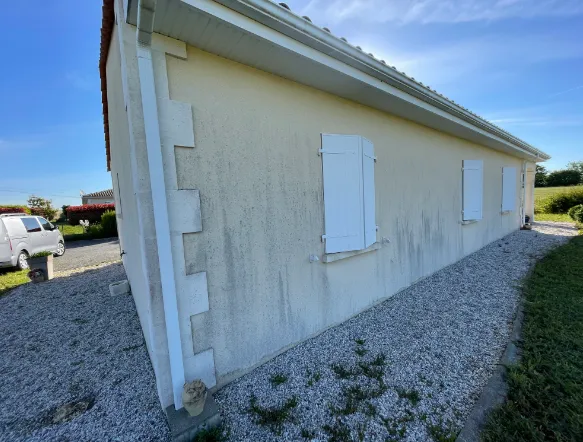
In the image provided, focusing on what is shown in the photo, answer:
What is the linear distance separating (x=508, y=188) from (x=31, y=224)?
16.6 m

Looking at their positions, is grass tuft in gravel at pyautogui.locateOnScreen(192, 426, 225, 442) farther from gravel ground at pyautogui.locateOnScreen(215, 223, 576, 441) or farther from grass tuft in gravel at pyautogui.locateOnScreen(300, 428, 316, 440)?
grass tuft in gravel at pyautogui.locateOnScreen(300, 428, 316, 440)

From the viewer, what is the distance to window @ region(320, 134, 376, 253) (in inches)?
122

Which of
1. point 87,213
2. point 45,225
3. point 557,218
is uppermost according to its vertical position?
point 87,213

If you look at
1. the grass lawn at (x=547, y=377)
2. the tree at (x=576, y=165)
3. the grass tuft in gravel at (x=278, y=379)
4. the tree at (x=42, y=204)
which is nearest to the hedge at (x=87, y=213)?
the tree at (x=42, y=204)

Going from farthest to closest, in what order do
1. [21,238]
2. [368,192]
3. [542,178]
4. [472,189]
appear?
[542,178], [21,238], [472,189], [368,192]

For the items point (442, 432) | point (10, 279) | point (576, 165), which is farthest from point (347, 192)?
point (576, 165)

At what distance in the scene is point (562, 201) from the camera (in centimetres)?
1666

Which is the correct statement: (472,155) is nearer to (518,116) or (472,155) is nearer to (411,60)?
(411,60)

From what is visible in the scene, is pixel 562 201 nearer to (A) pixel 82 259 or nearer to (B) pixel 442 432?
(B) pixel 442 432

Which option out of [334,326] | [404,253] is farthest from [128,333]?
[404,253]

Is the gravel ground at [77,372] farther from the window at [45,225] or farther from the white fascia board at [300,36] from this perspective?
the window at [45,225]

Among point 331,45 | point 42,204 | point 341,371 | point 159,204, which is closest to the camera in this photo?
point 159,204

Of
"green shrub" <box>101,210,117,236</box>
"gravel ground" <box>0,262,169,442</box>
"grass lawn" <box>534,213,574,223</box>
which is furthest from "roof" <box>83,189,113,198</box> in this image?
"grass lawn" <box>534,213,574,223</box>

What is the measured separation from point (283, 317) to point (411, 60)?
15.0 ft
